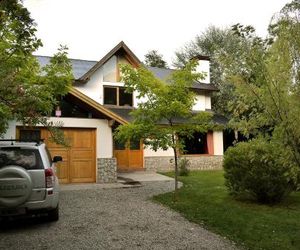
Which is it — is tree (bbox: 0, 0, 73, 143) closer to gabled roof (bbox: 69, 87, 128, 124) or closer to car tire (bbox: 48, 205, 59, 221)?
car tire (bbox: 48, 205, 59, 221)

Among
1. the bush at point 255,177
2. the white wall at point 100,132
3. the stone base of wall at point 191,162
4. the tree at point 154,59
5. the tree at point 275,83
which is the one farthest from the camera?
the tree at point 154,59

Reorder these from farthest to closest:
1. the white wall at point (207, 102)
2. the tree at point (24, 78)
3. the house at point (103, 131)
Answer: the white wall at point (207, 102), the house at point (103, 131), the tree at point (24, 78)

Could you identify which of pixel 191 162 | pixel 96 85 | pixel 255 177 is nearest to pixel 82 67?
pixel 96 85

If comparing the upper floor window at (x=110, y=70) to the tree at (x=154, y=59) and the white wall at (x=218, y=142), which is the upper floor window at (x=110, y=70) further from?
the tree at (x=154, y=59)

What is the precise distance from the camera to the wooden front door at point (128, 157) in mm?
23234

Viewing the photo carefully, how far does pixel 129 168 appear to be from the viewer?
76.5 ft

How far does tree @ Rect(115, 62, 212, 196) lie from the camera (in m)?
12.5

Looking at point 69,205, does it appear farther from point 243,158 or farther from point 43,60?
point 43,60

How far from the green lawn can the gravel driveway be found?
0.44 m

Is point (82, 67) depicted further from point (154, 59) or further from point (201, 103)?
point (154, 59)

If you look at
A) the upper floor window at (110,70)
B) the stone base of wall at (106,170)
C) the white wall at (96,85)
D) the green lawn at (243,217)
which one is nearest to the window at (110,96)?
the white wall at (96,85)

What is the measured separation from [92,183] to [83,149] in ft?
5.07

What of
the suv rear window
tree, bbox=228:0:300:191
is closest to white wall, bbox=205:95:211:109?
the suv rear window

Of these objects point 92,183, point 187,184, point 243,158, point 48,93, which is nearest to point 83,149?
point 92,183
